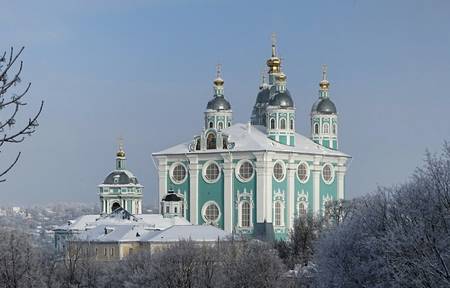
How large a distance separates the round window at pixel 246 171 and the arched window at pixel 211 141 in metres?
2.07

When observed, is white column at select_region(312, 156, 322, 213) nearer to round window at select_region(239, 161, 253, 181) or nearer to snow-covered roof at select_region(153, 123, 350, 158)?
snow-covered roof at select_region(153, 123, 350, 158)

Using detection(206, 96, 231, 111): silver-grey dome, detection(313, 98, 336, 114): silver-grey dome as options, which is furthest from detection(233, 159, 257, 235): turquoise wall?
detection(313, 98, 336, 114): silver-grey dome

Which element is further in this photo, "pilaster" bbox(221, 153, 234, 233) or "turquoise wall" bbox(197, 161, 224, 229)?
"turquoise wall" bbox(197, 161, 224, 229)

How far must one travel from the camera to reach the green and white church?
63531 mm

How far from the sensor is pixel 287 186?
211 feet

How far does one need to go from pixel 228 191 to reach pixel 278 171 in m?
2.78

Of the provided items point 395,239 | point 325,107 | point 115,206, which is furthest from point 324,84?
point 395,239

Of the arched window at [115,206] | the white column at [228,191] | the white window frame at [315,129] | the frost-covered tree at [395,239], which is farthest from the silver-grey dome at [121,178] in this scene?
the frost-covered tree at [395,239]

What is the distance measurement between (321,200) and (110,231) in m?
11.8

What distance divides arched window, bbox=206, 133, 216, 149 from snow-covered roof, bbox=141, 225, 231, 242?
26.3 ft

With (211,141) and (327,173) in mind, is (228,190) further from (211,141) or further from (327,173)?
(327,173)

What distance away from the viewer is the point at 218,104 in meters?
68.8

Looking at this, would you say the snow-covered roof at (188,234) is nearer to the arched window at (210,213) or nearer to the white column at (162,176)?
the arched window at (210,213)

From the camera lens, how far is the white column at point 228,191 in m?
63.5
